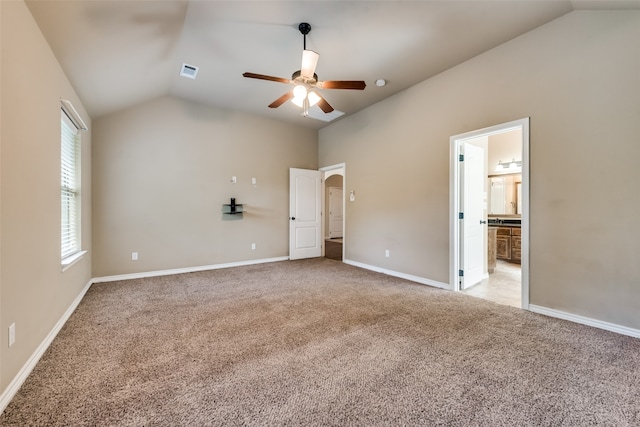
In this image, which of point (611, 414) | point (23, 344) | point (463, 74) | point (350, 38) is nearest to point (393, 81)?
point (463, 74)

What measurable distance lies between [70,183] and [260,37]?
9.65 ft

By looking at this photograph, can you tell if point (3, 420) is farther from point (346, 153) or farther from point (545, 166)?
point (346, 153)

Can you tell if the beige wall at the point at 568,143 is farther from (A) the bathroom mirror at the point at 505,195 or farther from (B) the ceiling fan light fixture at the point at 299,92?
(A) the bathroom mirror at the point at 505,195

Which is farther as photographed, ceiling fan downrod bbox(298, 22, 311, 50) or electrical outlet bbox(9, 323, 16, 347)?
ceiling fan downrod bbox(298, 22, 311, 50)

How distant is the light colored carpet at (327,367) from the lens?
1528 millimetres

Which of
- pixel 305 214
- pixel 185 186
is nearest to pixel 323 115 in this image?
pixel 305 214

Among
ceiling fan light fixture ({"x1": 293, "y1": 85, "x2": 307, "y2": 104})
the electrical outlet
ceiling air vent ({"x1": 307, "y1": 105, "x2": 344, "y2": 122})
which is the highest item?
ceiling air vent ({"x1": 307, "y1": 105, "x2": 344, "y2": 122})

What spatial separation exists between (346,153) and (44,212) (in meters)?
4.66

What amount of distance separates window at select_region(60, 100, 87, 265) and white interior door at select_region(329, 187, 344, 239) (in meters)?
7.50

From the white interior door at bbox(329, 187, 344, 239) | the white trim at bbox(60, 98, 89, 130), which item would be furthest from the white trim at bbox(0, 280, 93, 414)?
the white interior door at bbox(329, 187, 344, 239)

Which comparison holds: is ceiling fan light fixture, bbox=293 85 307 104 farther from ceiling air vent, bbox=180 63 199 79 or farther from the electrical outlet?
the electrical outlet

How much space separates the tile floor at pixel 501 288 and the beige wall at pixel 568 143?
43 cm

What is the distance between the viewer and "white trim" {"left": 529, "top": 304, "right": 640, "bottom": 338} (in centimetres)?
245

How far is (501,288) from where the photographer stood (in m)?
3.96
